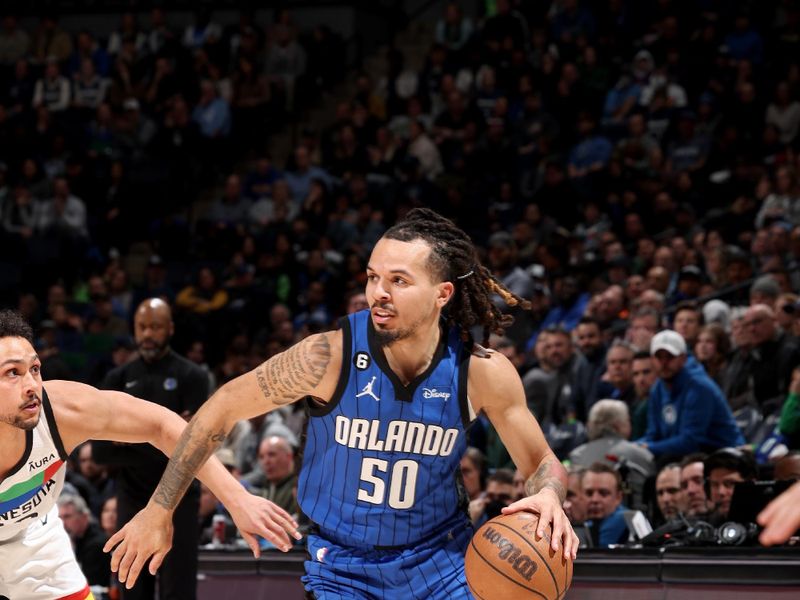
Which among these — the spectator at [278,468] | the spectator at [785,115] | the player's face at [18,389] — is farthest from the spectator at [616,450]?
the spectator at [785,115]

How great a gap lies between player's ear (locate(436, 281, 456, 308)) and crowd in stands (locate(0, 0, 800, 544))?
307 centimetres

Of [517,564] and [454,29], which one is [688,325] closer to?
[517,564]

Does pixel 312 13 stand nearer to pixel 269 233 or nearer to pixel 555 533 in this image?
pixel 269 233

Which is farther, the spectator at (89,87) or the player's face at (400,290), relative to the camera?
the spectator at (89,87)

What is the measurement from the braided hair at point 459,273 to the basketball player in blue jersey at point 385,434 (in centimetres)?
4

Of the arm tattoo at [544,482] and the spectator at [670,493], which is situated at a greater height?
the arm tattoo at [544,482]

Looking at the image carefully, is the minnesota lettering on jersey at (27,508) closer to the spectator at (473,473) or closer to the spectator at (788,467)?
the spectator at (788,467)

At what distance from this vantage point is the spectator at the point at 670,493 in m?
7.50

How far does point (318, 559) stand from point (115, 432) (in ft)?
3.17

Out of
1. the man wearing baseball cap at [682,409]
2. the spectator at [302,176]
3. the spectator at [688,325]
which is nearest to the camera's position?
the man wearing baseball cap at [682,409]

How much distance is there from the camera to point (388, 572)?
446cm

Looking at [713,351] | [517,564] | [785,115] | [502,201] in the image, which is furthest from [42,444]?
[785,115]

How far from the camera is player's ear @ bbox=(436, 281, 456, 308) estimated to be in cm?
468

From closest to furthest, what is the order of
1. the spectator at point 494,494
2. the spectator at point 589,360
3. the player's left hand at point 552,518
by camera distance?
the player's left hand at point 552,518 → the spectator at point 494,494 → the spectator at point 589,360
